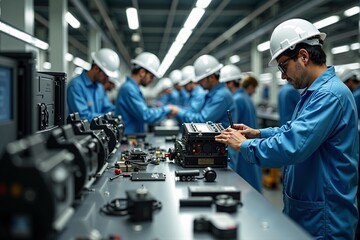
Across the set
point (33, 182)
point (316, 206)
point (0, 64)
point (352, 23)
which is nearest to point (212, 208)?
point (316, 206)

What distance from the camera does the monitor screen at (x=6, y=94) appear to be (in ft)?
4.11

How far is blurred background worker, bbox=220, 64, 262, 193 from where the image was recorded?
3.72 metres

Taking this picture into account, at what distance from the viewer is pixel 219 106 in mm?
3271

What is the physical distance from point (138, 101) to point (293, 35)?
2.09 meters

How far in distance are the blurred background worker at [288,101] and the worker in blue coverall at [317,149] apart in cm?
250

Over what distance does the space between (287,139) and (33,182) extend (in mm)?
1181

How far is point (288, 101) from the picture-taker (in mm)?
4383

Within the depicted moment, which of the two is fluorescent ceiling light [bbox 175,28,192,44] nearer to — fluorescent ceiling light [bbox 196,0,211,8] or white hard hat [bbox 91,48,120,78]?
fluorescent ceiling light [bbox 196,0,211,8]

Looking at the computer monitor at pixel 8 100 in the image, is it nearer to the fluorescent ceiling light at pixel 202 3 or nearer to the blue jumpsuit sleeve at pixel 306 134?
the blue jumpsuit sleeve at pixel 306 134

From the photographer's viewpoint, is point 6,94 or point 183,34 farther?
point 183,34

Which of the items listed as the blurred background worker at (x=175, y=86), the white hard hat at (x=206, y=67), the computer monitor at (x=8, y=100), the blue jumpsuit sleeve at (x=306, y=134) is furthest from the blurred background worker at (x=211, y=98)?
the blurred background worker at (x=175, y=86)

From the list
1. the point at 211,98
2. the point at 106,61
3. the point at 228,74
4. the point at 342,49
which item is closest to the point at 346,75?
the point at 228,74

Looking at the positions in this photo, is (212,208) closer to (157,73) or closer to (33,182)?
(33,182)

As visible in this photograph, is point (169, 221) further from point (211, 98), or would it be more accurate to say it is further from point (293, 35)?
point (211, 98)
